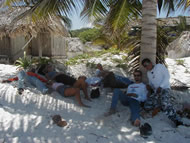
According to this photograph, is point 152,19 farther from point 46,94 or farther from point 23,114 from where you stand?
point 23,114

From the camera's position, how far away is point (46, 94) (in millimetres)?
4383

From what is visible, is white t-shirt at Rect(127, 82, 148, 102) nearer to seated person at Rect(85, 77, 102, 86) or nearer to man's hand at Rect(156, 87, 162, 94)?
man's hand at Rect(156, 87, 162, 94)

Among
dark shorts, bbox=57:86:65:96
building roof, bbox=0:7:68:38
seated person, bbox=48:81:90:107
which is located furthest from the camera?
building roof, bbox=0:7:68:38

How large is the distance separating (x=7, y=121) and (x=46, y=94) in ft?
4.44

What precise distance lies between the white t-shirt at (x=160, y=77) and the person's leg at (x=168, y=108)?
147 millimetres

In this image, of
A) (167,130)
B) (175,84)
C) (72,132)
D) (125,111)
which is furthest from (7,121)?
(175,84)

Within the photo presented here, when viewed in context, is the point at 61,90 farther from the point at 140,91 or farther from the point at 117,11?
the point at 117,11

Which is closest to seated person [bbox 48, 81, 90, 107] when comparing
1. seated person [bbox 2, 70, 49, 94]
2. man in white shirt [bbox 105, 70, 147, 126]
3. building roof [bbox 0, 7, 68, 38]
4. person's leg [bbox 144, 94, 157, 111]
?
seated person [bbox 2, 70, 49, 94]

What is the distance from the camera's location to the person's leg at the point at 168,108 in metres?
3.22

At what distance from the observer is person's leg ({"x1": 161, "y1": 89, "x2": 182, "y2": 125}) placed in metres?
3.22

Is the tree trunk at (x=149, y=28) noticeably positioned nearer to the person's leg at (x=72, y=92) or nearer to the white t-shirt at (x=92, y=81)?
the white t-shirt at (x=92, y=81)

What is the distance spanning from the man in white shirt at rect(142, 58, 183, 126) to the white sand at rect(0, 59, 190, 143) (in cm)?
23

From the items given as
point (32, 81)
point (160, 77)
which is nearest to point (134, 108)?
point (160, 77)

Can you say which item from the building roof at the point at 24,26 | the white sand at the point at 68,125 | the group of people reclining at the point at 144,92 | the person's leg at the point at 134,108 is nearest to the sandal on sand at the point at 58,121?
the white sand at the point at 68,125
